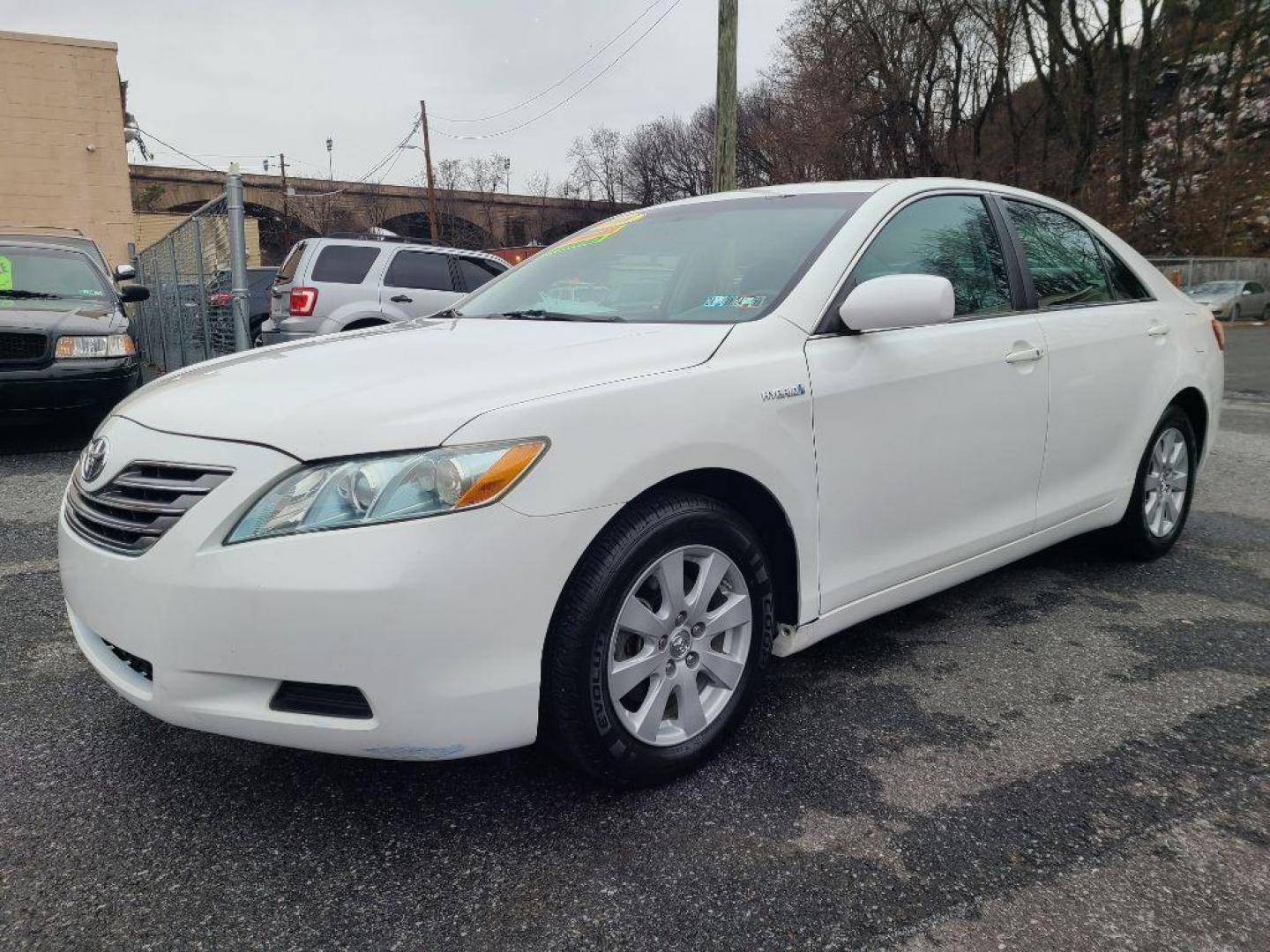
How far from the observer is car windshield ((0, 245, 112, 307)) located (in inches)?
285

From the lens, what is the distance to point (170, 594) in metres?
1.92

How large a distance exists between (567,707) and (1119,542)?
119 inches

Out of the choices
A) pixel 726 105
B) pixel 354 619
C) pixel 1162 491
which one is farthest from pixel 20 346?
pixel 726 105

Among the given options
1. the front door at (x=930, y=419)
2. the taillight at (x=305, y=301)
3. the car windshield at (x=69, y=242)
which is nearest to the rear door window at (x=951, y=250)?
the front door at (x=930, y=419)

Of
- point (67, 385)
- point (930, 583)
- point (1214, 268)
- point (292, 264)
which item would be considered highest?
point (1214, 268)

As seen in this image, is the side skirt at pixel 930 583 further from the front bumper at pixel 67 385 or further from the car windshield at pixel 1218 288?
the car windshield at pixel 1218 288

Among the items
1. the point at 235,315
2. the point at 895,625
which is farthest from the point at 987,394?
the point at 235,315

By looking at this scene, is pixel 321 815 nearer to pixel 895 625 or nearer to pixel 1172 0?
pixel 895 625

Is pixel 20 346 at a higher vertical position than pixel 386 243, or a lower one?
lower

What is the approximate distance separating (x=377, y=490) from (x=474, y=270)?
935cm

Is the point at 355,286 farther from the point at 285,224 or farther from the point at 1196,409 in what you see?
the point at 285,224

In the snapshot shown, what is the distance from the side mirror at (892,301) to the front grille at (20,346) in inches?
238

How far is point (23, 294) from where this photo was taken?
7.18 m

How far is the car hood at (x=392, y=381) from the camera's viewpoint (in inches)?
76.3
